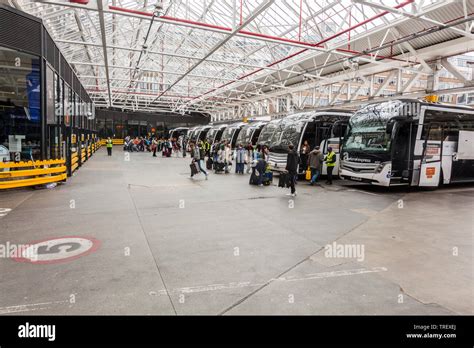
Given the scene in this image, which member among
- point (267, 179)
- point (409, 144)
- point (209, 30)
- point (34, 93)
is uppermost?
point (209, 30)

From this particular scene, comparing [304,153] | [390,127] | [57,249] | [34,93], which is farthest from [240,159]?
[57,249]

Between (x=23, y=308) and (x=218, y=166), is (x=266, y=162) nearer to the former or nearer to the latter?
(x=218, y=166)

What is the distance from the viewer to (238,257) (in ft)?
15.7

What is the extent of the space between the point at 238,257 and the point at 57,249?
2.94 m

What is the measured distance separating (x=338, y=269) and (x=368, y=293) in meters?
0.71

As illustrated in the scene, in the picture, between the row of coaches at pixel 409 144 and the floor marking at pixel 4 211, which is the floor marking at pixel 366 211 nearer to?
the row of coaches at pixel 409 144

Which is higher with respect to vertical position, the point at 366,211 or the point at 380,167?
the point at 380,167

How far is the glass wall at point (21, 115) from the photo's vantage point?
1055 cm

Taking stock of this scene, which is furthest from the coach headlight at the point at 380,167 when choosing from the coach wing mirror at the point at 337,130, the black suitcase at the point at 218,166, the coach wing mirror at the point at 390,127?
the black suitcase at the point at 218,166

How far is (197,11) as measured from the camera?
18641mm

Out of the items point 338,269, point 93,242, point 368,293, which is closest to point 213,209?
point 93,242

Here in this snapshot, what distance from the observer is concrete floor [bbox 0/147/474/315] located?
3.44 meters

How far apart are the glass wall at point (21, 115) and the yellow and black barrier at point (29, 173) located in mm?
553

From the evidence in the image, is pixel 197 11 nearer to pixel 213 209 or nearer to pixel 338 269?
pixel 213 209
